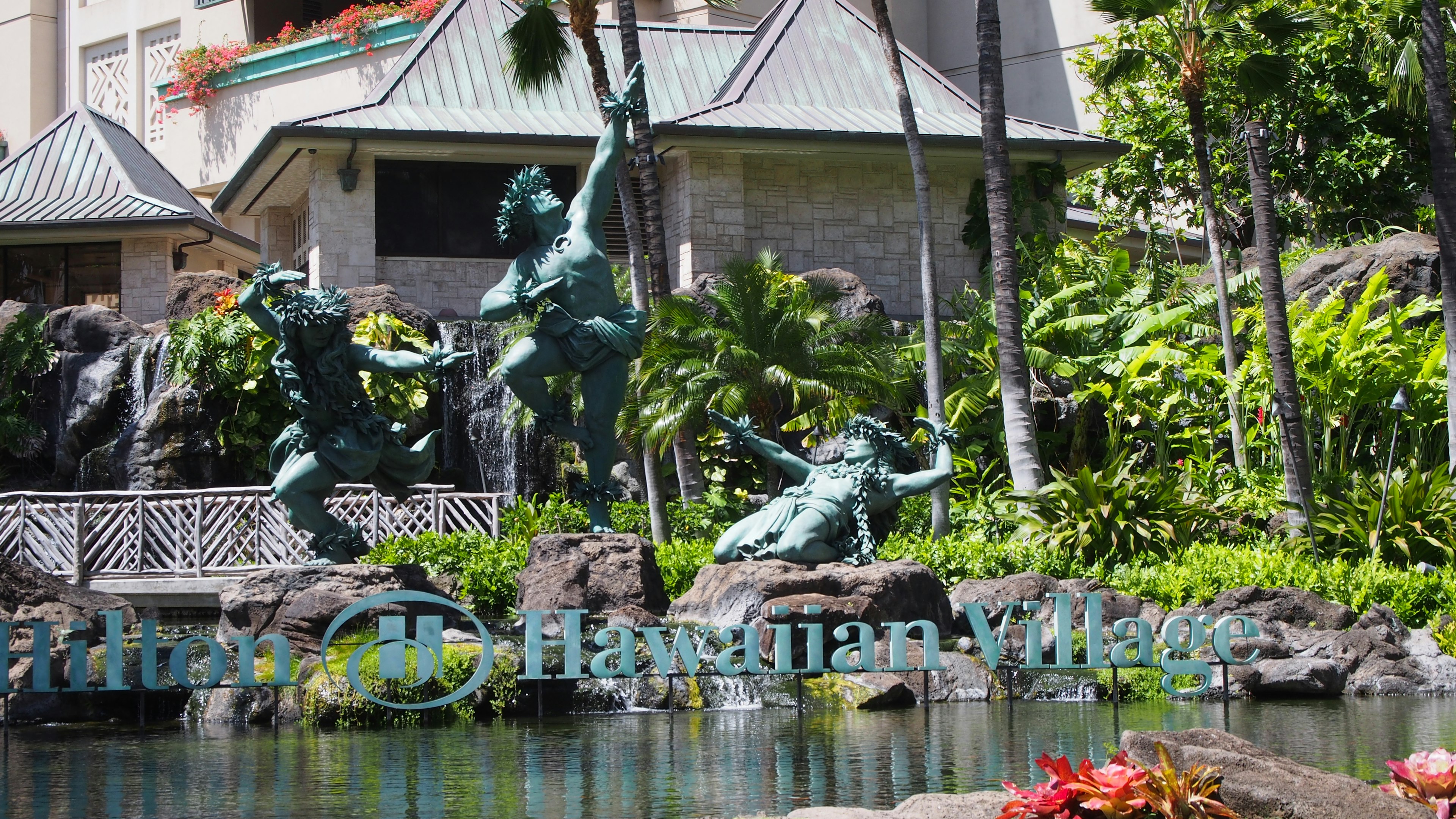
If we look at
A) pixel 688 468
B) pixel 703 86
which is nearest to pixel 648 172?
pixel 688 468

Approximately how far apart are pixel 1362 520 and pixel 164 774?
12465mm

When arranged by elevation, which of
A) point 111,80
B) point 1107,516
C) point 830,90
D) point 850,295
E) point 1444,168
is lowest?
point 1107,516

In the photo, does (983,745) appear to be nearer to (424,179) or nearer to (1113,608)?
(1113,608)

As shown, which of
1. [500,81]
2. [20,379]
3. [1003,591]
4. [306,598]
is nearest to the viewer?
[306,598]

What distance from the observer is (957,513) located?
58.4 feet

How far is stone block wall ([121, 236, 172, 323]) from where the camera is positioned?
2870cm

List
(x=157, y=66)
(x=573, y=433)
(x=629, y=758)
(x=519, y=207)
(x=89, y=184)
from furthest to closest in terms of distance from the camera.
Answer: (x=157, y=66) < (x=89, y=184) < (x=573, y=433) < (x=519, y=207) < (x=629, y=758)

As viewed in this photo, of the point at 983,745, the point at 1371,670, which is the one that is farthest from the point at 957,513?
the point at 983,745

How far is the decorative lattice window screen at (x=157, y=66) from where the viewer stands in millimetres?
36281

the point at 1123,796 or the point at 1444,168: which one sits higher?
the point at 1444,168

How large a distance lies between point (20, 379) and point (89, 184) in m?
7.32

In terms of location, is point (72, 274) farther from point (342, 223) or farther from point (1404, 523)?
point (1404, 523)

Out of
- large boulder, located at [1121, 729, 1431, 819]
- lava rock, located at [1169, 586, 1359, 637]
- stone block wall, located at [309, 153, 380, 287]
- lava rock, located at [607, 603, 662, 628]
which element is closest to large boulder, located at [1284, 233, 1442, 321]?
lava rock, located at [1169, 586, 1359, 637]

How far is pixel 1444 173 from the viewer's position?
16172mm
